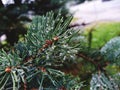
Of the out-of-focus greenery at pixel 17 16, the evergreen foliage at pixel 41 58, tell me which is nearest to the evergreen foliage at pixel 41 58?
the evergreen foliage at pixel 41 58

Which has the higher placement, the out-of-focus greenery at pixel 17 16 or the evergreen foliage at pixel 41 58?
the evergreen foliage at pixel 41 58

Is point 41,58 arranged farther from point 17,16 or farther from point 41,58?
point 17,16

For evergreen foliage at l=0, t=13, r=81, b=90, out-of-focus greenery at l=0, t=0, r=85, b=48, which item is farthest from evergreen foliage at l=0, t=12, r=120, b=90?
out-of-focus greenery at l=0, t=0, r=85, b=48

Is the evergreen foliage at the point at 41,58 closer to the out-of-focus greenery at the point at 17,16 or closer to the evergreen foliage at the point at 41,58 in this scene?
the evergreen foliage at the point at 41,58

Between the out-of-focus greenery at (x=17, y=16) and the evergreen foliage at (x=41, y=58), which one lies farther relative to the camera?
the out-of-focus greenery at (x=17, y=16)

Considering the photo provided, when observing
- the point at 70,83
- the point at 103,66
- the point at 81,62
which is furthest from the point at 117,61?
the point at 81,62

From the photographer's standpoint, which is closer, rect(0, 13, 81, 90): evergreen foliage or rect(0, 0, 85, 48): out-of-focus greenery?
rect(0, 13, 81, 90): evergreen foliage

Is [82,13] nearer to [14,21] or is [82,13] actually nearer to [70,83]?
[14,21]

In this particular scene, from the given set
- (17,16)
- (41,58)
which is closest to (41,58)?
(41,58)

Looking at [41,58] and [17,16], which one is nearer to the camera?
[41,58]

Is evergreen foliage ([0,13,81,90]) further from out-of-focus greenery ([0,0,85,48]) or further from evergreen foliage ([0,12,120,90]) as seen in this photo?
out-of-focus greenery ([0,0,85,48])

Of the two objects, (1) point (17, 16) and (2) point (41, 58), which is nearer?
(2) point (41, 58)

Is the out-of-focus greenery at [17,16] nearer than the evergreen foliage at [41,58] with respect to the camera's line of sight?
No

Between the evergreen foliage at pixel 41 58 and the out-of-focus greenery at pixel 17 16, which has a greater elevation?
the evergreen foliage at pixel 41 58
